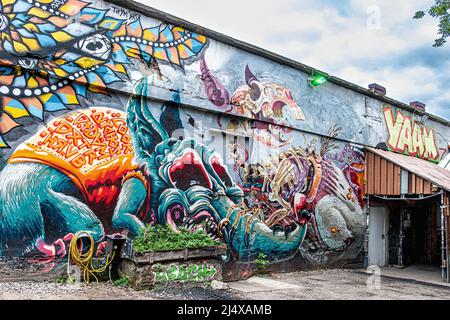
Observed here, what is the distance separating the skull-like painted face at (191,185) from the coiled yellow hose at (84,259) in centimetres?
151

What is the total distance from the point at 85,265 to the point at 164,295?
1.61 m

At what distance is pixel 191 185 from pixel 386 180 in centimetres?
695

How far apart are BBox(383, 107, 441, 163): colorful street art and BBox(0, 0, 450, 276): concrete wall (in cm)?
270

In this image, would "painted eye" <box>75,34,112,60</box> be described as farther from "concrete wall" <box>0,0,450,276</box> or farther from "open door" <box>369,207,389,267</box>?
"open door" <box>369,207,389,267</box>

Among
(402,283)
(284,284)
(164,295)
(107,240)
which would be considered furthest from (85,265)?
(402,283)

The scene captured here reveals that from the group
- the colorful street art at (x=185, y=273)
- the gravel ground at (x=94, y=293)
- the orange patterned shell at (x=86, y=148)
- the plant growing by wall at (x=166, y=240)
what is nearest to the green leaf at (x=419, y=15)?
the plant growing by wall at (x=166, y=240)

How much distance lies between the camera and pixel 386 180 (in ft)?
42.2

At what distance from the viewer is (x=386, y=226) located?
46.4 ft

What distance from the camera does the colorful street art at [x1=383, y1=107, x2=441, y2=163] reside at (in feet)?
49.0

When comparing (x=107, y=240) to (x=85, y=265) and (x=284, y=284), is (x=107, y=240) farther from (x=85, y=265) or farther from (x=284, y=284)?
(x=284, y=284)

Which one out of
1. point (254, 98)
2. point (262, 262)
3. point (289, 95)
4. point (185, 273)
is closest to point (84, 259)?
point (185, 273)

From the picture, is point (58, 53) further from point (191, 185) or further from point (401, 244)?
point (401, 244)

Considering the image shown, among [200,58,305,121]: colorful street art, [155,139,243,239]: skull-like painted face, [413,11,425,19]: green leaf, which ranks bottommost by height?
[155,139,243,239]: skull-like painted face

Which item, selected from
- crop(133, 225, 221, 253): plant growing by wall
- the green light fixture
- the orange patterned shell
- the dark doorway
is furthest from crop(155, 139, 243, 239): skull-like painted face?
the dark doorway
